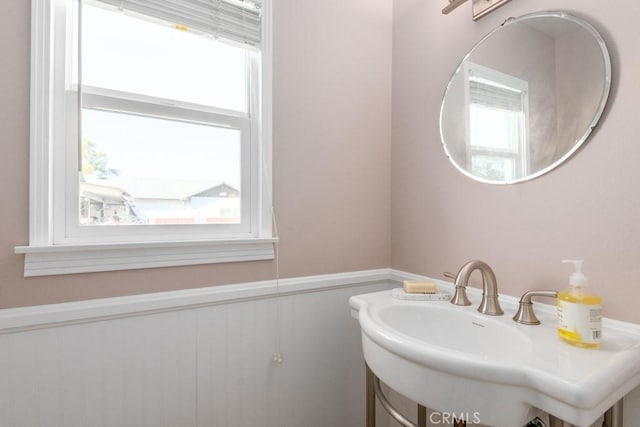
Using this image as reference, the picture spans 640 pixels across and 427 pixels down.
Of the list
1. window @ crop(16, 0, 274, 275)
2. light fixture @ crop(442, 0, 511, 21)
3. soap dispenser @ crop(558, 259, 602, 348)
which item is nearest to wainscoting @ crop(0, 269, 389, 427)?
window @ crop(16, 0, 274, 275)

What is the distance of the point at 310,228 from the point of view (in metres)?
1.24

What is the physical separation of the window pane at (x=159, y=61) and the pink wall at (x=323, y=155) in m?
0.17

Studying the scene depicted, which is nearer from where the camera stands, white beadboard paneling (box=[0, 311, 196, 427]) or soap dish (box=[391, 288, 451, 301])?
white beadboard paneling (box=[0, 311, 196, 427])

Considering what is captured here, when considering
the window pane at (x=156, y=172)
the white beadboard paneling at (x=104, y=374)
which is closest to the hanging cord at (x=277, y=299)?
the window pane at (x=156, y=172)

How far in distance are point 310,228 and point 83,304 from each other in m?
0.74

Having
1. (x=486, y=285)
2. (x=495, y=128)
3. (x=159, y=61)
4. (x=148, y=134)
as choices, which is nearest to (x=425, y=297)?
(x=486, y=285)

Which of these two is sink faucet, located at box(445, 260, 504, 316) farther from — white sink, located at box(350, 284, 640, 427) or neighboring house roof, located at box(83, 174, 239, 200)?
neighboring house roof, located at box(83, 174, 239, 200)

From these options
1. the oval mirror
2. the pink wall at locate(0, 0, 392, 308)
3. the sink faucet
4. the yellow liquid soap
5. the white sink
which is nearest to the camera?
the white sink

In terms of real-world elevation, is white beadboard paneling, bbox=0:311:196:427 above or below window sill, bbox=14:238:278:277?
below

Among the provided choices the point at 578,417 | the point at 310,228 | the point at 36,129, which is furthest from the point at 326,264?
the point at 36,129

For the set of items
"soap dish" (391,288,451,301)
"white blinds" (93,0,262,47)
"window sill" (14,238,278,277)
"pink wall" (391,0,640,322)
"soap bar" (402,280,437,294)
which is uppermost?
"white blinds" (93,0,262,47)

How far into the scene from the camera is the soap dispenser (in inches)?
26.8

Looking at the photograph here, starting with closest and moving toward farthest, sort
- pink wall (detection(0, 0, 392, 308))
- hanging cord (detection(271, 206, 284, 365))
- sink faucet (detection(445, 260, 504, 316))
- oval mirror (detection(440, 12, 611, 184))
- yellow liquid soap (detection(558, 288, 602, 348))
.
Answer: yellow liquid soap (detection(558, 288, 602, 348)) < oval mirror (detection(440, 12, 611, 184)) < sink faucet (detection(445, 260, 504, 316)) < pink wall (detection(0, 0, 392, 308)) < hanging cord (detection(271, 206, 284, 365))

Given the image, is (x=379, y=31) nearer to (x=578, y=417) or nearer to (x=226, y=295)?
(x=226, y=295)
